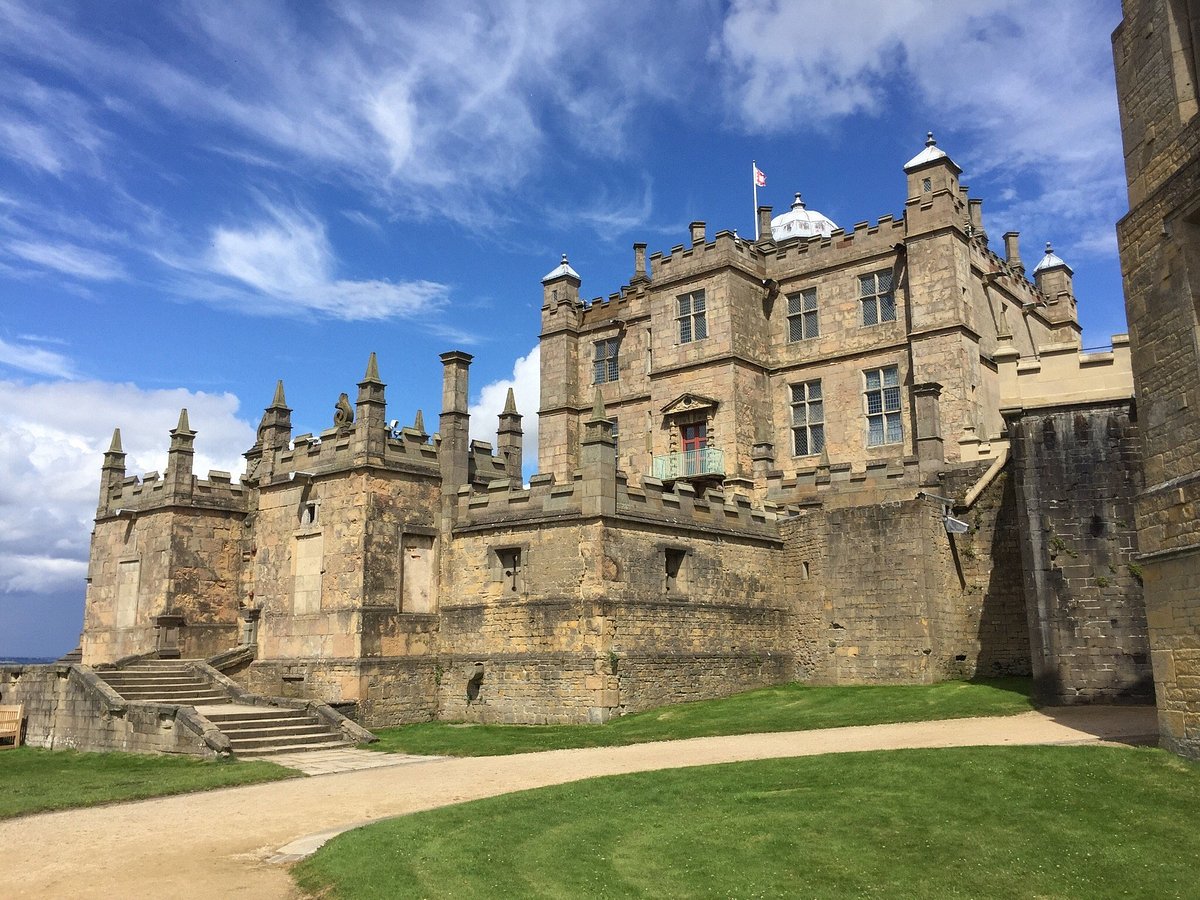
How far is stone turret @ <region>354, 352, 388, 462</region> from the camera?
25.7 meters

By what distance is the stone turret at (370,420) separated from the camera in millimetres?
25734

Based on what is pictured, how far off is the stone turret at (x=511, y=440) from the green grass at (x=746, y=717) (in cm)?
820

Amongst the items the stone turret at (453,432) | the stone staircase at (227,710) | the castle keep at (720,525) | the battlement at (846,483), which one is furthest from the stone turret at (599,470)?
the battlement at (846,483)

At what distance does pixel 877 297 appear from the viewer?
1313 inches

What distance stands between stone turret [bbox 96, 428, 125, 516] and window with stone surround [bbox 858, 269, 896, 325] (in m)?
25.5

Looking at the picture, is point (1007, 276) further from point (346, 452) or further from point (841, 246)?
point (346, 452)

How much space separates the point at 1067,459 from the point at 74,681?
74.6ft

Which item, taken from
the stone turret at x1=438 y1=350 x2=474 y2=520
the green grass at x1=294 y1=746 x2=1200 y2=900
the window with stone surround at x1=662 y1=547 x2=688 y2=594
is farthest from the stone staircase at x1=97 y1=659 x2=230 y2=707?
the green grass at x1=294 y1=746 x2=1200 y2=900

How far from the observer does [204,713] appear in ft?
71.7

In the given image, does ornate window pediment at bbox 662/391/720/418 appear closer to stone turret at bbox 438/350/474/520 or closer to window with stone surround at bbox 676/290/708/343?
window with stone surround at bbox 676/290/708/343

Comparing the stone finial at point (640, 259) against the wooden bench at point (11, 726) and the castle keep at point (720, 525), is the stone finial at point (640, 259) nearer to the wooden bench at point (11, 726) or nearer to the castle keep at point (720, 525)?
the castle keep at point (720, 525)

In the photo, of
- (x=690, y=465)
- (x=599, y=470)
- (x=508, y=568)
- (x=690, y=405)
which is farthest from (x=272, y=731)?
(x=690, y=405)

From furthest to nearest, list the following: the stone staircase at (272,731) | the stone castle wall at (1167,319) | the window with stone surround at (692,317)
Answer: the window with stone surround at (692,317) < the stone staircase at (272,731) < the stone castle wall at (1167,319)

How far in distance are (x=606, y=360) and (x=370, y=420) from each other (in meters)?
14.4
